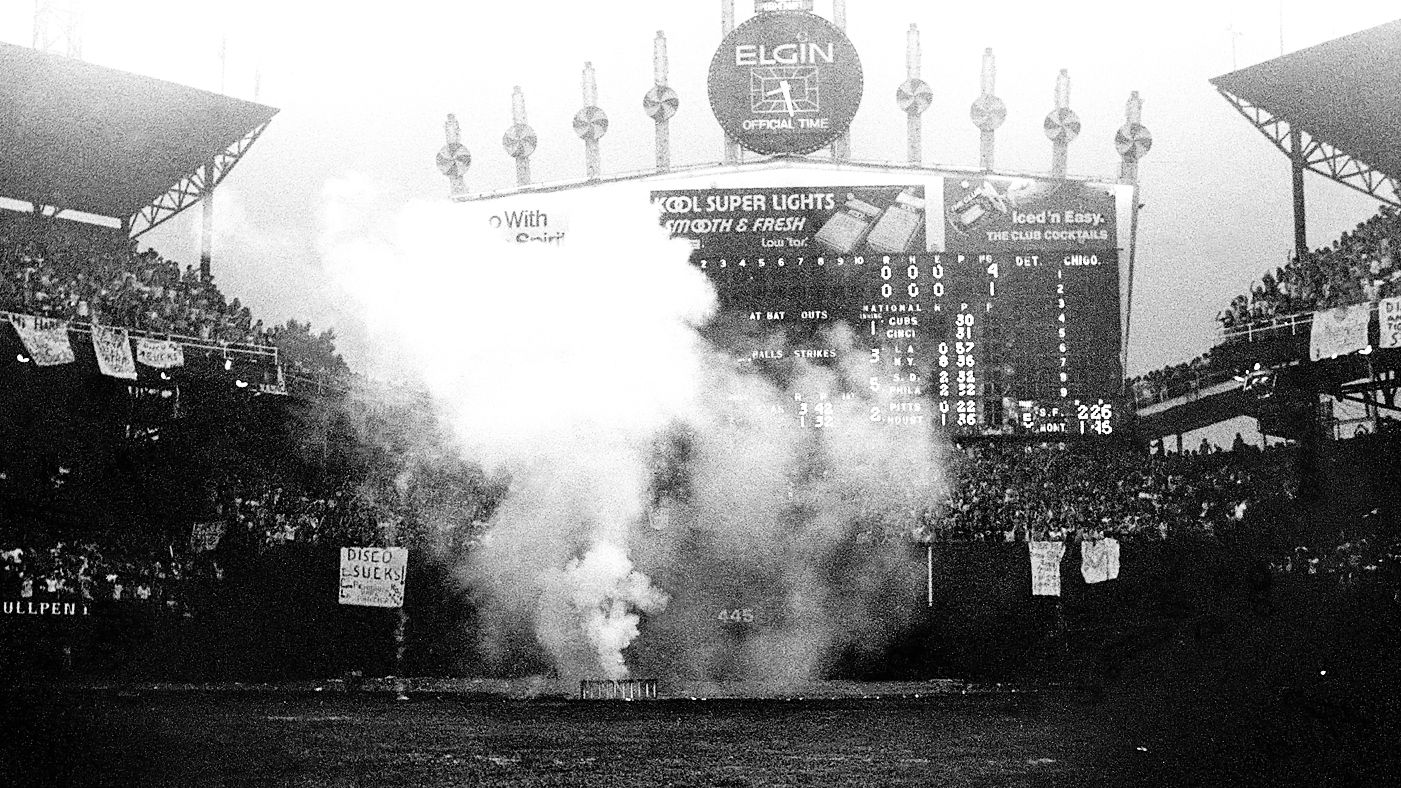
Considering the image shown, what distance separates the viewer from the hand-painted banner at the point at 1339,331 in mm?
25234

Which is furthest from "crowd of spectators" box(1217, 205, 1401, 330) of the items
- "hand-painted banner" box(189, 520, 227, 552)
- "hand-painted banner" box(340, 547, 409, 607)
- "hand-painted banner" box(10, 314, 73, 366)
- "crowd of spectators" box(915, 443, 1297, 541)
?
"hand-painted banner" box(10, 314, 73, 366)

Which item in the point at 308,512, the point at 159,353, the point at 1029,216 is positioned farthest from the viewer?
the point at 308,512

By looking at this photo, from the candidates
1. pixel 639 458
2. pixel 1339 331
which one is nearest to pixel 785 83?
pixel 639 458

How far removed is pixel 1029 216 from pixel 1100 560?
7411 mm

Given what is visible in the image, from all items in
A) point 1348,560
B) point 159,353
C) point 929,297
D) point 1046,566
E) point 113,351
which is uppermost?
point 929,297

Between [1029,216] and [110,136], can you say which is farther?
[110,136]

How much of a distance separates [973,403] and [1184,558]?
533 centimetres

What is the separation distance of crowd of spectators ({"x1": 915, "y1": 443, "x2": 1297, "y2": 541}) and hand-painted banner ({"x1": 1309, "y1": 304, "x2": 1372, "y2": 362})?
250 centimetres

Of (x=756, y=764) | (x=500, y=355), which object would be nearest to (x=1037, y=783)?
(x=756, y=764)

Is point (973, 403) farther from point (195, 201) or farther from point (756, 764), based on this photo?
point (195, 201)

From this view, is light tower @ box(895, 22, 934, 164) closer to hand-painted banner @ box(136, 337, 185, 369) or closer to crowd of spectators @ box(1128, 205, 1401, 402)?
crowd of spectators @ box(1128, 205, 1401, 402)

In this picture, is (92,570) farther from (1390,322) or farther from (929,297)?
(1390,322)

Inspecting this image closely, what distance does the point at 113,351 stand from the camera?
2566 centimetres

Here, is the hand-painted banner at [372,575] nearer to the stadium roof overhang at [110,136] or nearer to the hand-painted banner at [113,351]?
the hand-painted banner at [113,351]
